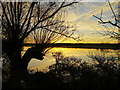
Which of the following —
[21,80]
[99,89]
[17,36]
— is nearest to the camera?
[99,89]

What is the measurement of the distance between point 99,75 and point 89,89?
97 cm

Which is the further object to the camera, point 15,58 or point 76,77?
point 15,58

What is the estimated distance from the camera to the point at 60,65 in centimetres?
1096

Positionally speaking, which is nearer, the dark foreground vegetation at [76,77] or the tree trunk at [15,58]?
the dark foreground vegetation at [76,77]

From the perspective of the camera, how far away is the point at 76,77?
9578 millimetres

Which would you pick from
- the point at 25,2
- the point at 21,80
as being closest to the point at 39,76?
the point at 21,80

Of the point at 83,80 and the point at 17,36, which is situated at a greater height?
the point at 17,36

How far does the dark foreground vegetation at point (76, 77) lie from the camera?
8984mm

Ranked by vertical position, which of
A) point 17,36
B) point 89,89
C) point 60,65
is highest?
point 17,36

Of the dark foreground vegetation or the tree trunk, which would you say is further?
the tree trunk

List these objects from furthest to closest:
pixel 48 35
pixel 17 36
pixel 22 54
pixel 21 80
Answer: pixel 48 35 < pixel 22 54 < pixel 17 36 < pixel 21 80

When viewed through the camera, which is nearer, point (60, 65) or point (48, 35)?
point (60, 65)

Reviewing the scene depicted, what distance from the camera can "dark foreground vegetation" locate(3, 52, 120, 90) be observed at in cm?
898

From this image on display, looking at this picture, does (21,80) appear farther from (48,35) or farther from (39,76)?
(48,35)
